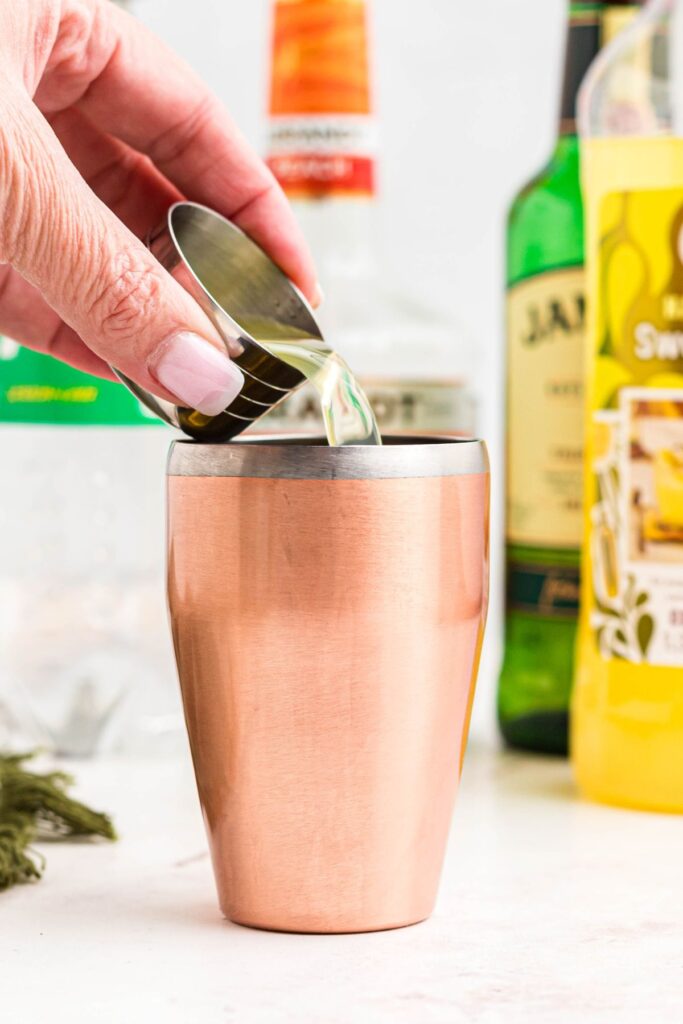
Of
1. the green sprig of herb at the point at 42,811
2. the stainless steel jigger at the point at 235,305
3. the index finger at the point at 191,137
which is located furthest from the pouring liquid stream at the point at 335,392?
the green sprig of herb at the point at 42,811

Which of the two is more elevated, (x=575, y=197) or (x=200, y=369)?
(x=575, y=197)

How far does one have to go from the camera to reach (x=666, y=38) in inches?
35.3

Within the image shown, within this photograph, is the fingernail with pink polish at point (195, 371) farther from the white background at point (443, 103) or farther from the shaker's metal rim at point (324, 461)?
the white background at point (443, 103)

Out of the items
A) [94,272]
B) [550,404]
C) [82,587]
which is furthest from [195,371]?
[82,587]

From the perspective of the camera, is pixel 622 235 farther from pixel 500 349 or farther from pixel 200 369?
pixel 500 349

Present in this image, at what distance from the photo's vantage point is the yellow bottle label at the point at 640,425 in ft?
2.64

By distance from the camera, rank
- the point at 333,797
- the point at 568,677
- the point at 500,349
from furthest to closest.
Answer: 1. the point at 500,349
2. the point at 568,677
3. the point at 333,797

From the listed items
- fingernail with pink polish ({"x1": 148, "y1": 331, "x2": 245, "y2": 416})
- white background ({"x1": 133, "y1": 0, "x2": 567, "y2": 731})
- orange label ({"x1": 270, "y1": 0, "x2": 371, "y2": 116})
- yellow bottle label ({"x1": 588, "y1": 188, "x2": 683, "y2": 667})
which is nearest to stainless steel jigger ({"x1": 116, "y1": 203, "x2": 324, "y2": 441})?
fingernail with pink polish ({"x1": 148, "y1": 331, "x2": 245, "y2": 416})

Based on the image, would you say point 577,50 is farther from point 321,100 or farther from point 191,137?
point 191,137

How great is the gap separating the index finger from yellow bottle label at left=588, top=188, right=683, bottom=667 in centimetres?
17

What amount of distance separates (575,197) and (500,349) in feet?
1.65

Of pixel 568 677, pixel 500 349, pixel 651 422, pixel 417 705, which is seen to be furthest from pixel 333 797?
pixel 500 349

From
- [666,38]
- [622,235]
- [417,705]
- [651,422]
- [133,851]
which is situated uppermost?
[666,38]

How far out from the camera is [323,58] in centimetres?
101
